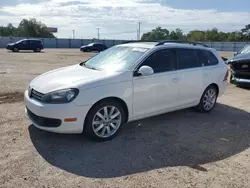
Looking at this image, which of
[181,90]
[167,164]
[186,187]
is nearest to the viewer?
[186,187]

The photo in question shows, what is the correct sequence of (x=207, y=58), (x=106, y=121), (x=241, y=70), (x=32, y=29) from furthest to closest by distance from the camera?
(x=32, y=29) → (x=241, y=70) → (x=207, y=58) → (x=106, y=121)

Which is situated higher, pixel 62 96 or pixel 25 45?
pixel 25 45

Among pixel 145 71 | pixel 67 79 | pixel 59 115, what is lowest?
pixel 59 115

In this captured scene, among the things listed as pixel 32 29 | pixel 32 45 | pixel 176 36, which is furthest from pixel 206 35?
pixel 32 45

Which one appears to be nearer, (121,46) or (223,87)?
(121,46)

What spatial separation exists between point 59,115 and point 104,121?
78 cm

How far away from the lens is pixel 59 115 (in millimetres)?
4039

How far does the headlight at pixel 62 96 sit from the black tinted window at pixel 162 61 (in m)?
1.54

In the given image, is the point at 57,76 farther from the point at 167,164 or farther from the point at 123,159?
the point at 167,164

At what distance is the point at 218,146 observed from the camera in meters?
4.51

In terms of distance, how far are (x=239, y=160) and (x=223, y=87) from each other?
116 inches

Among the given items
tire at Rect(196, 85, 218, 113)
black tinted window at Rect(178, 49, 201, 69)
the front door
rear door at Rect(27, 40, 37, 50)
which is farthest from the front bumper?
rear door at Rect(27, 40, 37, 50)

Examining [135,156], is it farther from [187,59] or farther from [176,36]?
[176,36]

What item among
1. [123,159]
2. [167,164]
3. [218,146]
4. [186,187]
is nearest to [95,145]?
[123,159]
